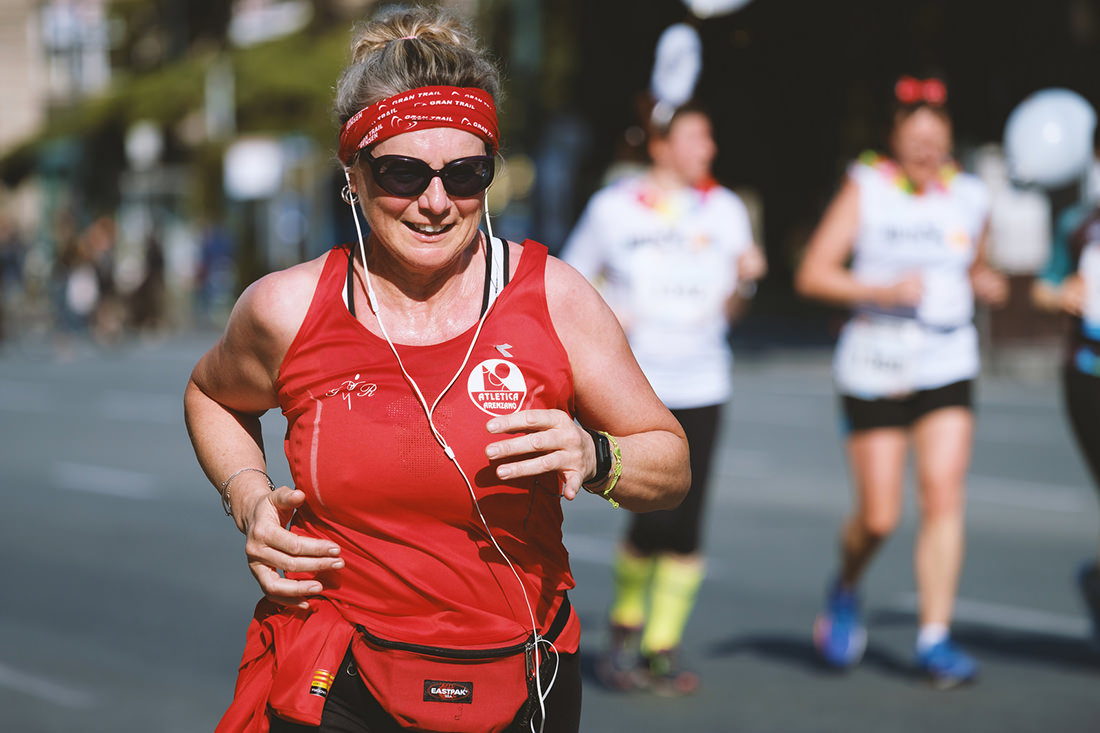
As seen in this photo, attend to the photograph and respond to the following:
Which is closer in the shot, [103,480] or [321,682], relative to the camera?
[321,682]

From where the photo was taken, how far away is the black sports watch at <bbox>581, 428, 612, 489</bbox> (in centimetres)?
257

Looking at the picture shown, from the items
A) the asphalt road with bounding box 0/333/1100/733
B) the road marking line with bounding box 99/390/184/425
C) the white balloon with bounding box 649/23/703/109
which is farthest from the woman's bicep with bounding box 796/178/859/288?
the road marking line with bounding box 99/390/184/425

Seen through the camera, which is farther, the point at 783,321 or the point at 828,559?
the point at 783,321

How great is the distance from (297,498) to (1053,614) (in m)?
5.25

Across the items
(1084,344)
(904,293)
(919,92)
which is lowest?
(1084,344)

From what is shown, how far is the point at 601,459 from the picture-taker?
8.47 feet

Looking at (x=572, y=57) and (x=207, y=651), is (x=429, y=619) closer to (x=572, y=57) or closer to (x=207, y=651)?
(x=207, y=651)

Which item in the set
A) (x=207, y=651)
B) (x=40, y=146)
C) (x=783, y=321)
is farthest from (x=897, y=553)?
(x=40, y=146)

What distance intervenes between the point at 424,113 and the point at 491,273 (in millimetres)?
314

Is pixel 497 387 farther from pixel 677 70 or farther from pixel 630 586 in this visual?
pixel 677 70

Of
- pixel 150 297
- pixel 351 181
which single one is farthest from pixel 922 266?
pixel 150 297

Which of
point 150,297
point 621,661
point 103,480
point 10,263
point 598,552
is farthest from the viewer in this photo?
point 10,263

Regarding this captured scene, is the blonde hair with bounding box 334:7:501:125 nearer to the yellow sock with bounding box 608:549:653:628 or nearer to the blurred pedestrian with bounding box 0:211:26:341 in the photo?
the yellow sock with bounding box 608:549:653:628

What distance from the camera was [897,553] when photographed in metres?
8.44
